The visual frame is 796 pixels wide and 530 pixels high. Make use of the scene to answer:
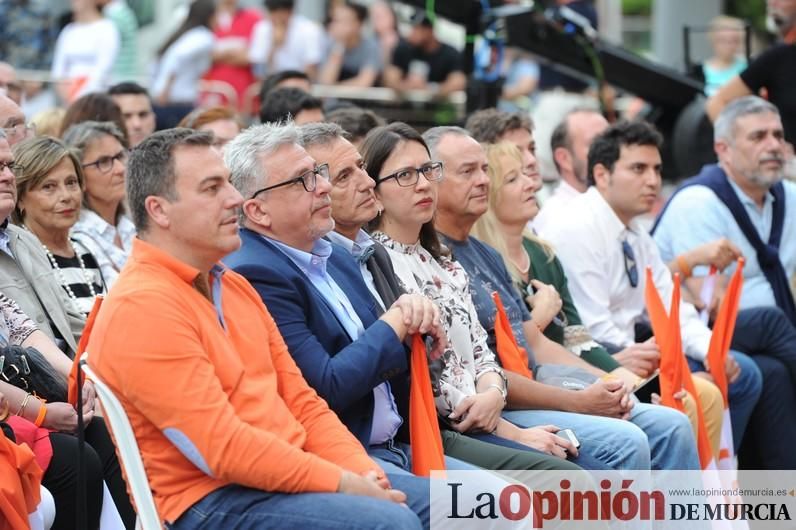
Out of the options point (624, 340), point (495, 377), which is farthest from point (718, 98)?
point (495, 377)

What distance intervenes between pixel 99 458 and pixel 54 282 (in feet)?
2.80

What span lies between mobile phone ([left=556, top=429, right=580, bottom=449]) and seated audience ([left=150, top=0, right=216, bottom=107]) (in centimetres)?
614

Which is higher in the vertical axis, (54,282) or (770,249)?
(54,282)

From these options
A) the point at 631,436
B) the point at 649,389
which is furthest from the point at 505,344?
the point at 649,389

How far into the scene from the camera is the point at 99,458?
4.13 m

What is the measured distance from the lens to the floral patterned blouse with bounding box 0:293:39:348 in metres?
4.37

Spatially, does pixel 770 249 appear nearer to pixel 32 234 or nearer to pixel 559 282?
pixel 559 282

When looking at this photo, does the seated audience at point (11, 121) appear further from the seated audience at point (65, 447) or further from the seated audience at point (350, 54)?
the seated audience at point (350, 54)

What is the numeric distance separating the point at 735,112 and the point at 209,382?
438 cm

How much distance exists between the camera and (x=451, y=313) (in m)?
4.58

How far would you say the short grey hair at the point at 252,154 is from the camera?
401 cm

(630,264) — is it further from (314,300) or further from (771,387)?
(314,300)

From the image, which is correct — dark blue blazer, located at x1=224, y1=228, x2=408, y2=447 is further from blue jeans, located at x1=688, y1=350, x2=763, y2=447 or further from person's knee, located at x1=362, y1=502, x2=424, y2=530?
blue jeans, located at x1=688, y1=350, x2=763, y2=447

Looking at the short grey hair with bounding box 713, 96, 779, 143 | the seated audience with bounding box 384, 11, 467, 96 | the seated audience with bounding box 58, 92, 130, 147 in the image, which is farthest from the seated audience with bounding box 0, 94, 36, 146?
the seated audience with bounding box 384, 11, 467, 96
